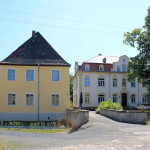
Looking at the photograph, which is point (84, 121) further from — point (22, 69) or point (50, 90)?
point (22, 69)

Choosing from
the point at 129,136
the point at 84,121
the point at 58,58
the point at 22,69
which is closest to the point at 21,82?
the point at 22,69

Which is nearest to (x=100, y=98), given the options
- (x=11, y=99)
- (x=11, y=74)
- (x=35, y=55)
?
(x=35, y=55)

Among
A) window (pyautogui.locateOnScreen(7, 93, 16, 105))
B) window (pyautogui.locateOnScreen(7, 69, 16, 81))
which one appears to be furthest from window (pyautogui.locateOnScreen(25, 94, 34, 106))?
window (pyautogui.locateOnScreen(7, 69, 16, 81))

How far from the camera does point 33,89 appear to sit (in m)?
24.2

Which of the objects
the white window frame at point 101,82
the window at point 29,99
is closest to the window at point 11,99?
the window at point 29,99

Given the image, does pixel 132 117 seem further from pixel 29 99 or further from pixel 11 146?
pixel 29 99

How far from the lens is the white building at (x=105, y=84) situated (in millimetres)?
41219

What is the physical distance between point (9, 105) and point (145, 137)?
54.2ft

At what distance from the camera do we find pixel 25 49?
26.3 meters

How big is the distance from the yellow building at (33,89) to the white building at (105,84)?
16.6 meters

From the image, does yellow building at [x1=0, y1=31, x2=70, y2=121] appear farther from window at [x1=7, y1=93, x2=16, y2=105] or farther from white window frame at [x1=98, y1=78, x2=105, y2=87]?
white window frame at [x1=98, y1=78, x2=105, y2=87]

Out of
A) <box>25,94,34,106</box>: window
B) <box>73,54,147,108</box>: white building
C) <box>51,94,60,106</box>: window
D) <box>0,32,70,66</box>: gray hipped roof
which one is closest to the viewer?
<box>25,94,34,106</box>: window

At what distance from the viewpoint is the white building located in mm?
41219

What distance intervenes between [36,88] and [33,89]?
1.13 feet
